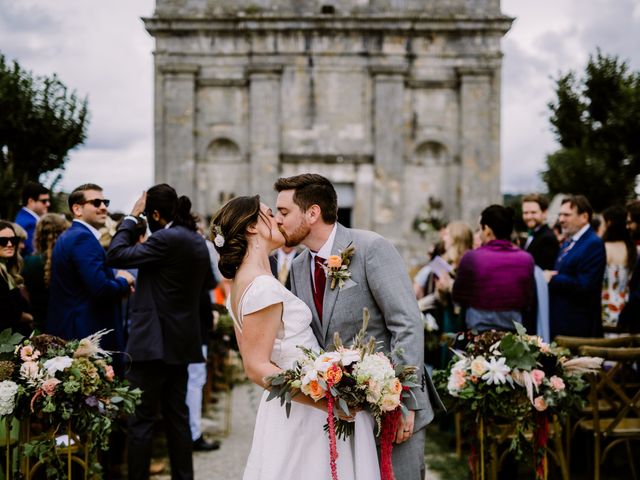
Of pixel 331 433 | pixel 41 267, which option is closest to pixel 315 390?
pixel 331 433

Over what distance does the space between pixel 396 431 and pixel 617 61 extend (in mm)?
22639

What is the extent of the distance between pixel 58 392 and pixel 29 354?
0.36m

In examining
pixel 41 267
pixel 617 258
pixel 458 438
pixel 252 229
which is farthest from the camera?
pixel 617 258

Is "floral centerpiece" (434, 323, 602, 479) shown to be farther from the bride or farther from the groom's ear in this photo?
the groom's ear

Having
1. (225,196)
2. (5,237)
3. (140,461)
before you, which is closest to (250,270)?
(140,461)

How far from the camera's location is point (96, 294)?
6.54m

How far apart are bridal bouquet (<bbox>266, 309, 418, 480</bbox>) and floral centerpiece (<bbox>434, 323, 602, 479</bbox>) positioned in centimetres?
164

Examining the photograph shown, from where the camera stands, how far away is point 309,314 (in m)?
4.07

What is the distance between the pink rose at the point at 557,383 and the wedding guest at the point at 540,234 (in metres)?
3.82

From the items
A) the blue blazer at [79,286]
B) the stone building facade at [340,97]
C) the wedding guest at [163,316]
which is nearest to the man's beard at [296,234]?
the wedding guest at [163,316]

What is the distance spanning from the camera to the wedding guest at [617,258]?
8648mm

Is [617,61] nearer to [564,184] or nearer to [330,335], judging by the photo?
[564,184]

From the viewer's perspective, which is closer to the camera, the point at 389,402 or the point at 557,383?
the point at 389,402

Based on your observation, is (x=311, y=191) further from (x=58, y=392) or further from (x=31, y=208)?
(x=31, y=208)
